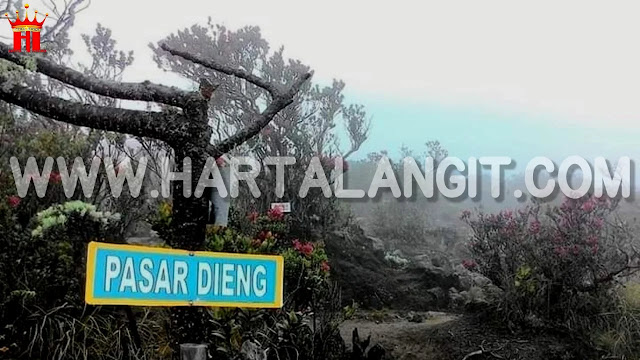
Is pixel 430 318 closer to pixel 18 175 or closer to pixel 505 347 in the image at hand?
pixel 505 347

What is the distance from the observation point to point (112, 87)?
8.79ft

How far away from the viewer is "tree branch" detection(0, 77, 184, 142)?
2492 mm

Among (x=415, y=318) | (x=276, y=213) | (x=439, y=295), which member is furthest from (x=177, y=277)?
(x=439, y=295)

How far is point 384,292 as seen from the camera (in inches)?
379

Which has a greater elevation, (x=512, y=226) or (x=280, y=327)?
(x=512, y=226)

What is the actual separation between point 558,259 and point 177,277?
5.52 m

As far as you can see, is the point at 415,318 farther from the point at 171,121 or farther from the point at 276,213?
the point at 171,121

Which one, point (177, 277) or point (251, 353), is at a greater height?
point (177, 277)

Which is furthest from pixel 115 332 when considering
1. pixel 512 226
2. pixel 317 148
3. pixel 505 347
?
pixel 317 148

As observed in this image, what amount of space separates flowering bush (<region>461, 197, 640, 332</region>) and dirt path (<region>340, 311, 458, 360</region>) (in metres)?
0.96

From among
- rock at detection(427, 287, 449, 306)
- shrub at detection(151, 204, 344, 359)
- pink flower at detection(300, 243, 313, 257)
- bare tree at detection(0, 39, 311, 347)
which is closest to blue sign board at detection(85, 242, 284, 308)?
bare tree at detection(0, 39, 311, 347)

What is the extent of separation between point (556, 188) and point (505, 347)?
9.14 ft

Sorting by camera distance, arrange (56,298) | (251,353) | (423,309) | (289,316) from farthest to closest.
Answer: (423,309)
(56,298)
(289,316)
(251,353)

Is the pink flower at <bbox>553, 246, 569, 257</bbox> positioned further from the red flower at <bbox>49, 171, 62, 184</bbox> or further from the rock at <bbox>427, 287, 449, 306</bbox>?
the red flower at <bbox>49, 171, 62, 184</bbox>
